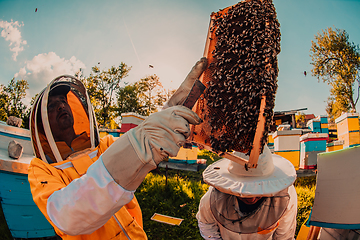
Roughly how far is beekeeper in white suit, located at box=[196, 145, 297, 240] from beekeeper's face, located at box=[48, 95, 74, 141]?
77.8 inches

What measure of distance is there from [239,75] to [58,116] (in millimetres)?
1949

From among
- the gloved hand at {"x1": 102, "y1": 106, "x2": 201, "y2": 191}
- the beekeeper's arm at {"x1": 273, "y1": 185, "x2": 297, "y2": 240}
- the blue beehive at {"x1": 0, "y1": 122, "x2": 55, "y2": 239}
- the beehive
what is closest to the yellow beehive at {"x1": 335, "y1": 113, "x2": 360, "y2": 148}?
the beehive

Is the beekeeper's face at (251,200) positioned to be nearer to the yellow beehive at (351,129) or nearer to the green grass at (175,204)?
the green grass at (175,204)

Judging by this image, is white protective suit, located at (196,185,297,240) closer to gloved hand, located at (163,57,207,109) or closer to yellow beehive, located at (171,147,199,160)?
gloved hand, located at (163,57,207,109)

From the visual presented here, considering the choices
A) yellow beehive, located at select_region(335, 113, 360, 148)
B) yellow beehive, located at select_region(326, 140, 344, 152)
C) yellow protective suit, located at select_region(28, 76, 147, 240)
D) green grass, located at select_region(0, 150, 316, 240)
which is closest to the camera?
yellow protective suit, located at select_region(28, 76, 147, 240)

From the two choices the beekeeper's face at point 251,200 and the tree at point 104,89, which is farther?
the tree at point 104,89

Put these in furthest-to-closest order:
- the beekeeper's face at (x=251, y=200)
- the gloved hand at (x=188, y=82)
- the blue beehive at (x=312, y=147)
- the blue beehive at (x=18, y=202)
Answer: the blue beehive at (x=312, y=147) → the blue beehive at (x=18, y=202) → the beekeeper's face at (x=251, y=200) → the gloved hand at (x=188, y=82)

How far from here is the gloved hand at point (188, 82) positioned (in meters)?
1.84

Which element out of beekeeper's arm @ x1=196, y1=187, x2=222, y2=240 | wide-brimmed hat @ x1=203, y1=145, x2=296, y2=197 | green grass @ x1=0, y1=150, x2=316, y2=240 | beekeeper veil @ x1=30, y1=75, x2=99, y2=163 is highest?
beekeeper veil @ x1=30, y1=75, x2=99, y2=163

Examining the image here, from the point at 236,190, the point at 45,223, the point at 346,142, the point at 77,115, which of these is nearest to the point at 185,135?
the point at 236,190

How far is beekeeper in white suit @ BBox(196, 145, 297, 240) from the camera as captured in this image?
2.45 metres

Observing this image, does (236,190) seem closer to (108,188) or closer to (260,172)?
(260,172)

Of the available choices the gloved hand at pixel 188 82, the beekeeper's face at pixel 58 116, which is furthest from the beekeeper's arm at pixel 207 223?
the beekeeper's face at pixel 58 116

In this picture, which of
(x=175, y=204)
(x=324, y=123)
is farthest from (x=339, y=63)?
(x=175, y=204)
